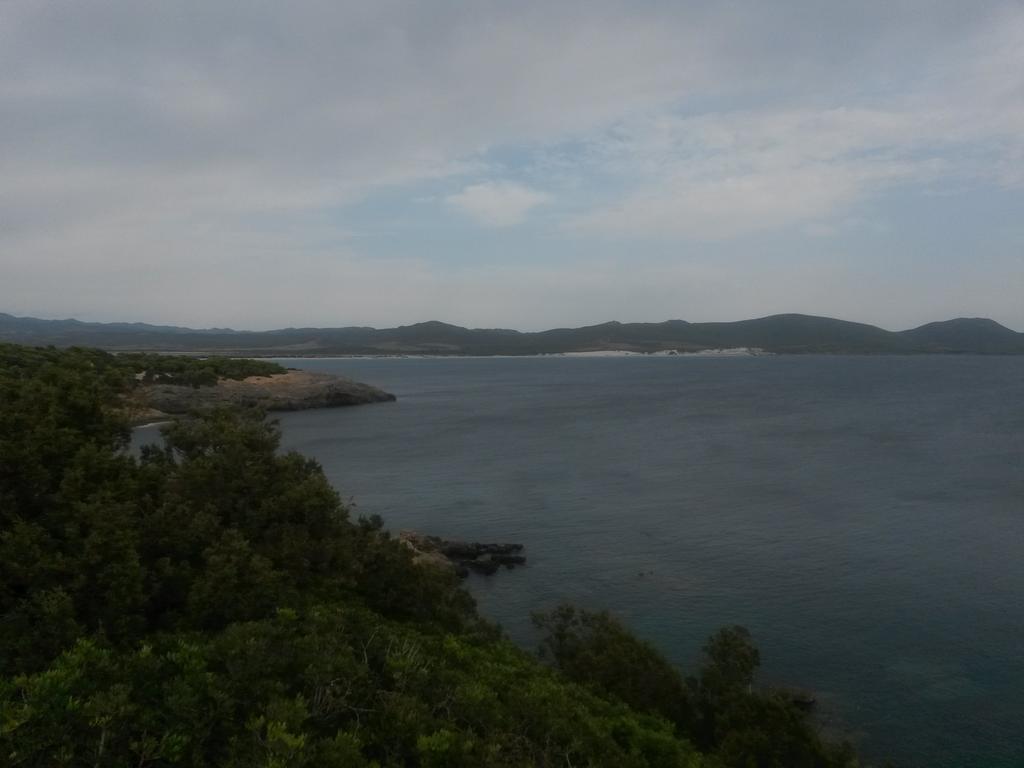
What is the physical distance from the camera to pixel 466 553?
3027 centimetres

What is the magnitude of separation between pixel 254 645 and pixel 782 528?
3062 cm

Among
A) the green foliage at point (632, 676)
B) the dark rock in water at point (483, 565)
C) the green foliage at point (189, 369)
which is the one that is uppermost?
the green foliage at point (189, 369)

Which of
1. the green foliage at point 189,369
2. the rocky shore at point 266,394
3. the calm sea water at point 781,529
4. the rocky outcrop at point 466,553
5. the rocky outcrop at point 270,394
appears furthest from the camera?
the green foliage at point 189,369

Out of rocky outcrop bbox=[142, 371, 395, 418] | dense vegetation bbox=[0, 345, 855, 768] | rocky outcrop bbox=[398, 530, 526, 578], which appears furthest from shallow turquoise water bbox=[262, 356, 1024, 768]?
dense vegetation bbox=[0, 345, 855, 768]

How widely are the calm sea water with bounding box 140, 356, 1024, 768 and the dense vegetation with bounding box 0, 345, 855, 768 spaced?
6.87 m

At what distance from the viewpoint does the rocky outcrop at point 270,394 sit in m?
67.3

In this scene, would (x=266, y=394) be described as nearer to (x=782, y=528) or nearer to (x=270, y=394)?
(x=270, y=394)

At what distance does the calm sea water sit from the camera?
20.4 meters

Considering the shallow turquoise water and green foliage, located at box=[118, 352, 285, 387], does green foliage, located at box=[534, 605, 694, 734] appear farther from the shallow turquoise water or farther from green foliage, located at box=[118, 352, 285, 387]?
green foliage, located at box=[118, 352, 285, 387]

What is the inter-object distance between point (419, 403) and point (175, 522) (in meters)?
82.6

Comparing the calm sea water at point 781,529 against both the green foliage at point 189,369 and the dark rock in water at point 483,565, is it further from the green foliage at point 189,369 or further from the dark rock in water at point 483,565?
the green foliage at point 189,369

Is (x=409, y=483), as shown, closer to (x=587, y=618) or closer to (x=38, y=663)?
(x=587, y=618)

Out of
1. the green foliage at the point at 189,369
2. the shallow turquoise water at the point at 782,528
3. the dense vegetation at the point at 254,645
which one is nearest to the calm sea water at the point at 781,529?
the shallow turquoise water at the point at 782,528

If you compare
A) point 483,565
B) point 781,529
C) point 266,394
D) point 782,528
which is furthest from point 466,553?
point 266,394
